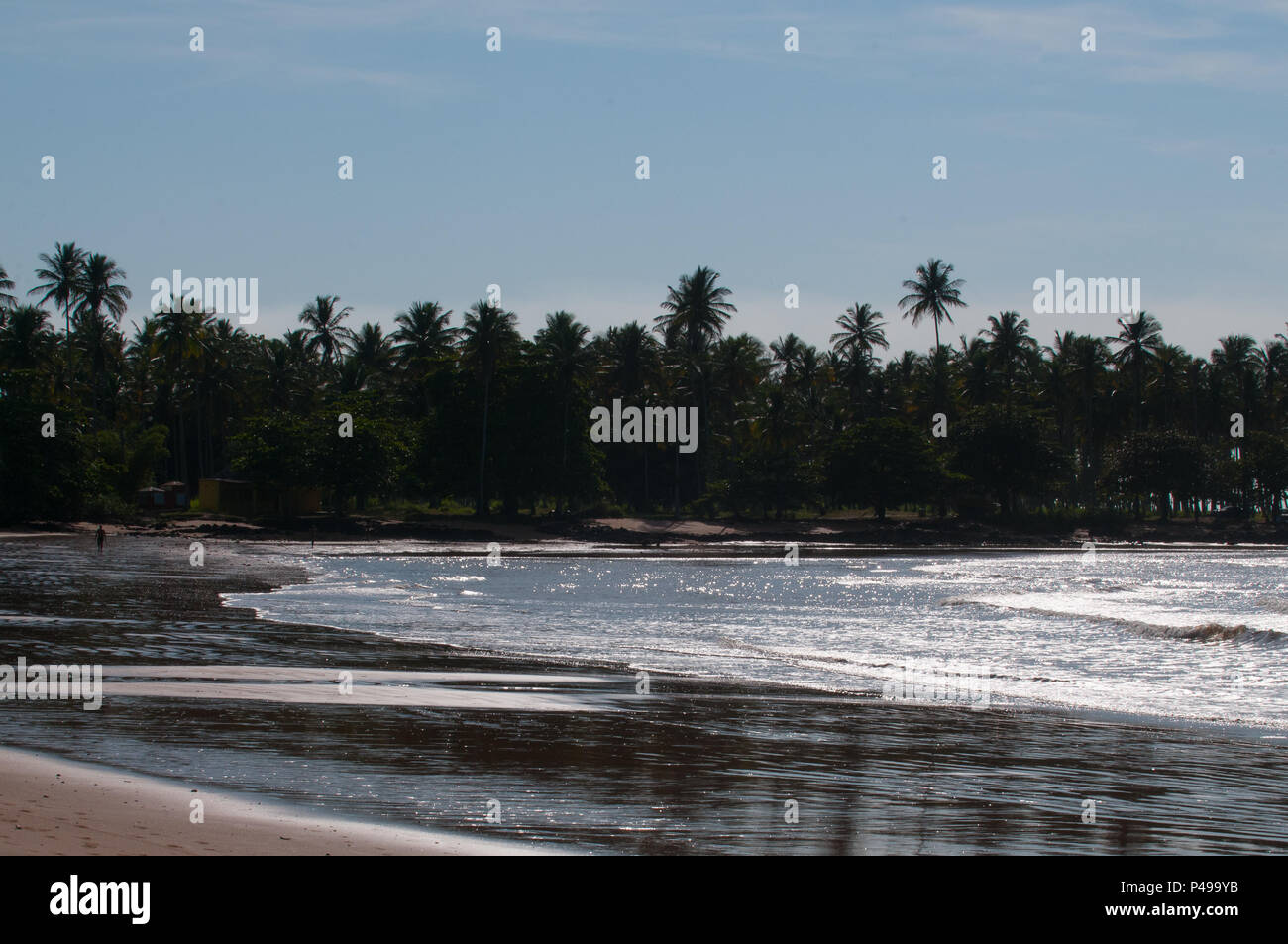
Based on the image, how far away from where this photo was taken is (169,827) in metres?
6.70

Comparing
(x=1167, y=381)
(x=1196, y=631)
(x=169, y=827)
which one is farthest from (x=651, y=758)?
(x=1167, y=381)

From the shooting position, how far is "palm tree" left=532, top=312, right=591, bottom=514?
74875 millimetres

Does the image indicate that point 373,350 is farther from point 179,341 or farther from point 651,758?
point 651,758

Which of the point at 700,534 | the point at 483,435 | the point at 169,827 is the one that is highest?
the point at 483,435

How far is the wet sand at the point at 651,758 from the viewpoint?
7398 millimetres

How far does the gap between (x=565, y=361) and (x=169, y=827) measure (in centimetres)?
7008

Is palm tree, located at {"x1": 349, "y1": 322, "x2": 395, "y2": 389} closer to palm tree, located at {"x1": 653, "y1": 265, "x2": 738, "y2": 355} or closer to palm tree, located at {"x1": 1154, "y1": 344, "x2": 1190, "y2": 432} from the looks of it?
palm tree, located at {"x1": 653, "y1": 265, "x2": 738, "y2": 355}

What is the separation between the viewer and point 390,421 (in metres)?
70.2

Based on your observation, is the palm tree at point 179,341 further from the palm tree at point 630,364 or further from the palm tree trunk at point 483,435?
the palm tree at point 630,364

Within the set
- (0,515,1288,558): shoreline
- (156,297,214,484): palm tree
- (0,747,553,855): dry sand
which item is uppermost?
(156,297,214,484): palm tree

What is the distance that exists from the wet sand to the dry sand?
0.22 metres

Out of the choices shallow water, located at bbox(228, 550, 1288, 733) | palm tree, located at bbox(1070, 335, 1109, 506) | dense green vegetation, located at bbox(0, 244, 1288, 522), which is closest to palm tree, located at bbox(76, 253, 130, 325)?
dense green vegetation, located at bbox(0, 244, 1288, 522)
